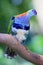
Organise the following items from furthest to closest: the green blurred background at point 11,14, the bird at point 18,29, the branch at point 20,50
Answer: the green blurred background at point 11,14, the bird at point 18,29, the branch at point 20,50

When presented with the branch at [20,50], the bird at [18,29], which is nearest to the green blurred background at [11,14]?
the bird at [18,29]

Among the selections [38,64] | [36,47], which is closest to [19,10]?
[36,47]

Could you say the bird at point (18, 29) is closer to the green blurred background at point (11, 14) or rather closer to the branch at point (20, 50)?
the branch at point (20, 50)

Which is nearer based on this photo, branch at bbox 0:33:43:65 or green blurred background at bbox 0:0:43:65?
branch at bbox 0:33:43:65

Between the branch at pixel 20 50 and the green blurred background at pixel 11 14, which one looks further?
the green blurred background at pixel 11 14

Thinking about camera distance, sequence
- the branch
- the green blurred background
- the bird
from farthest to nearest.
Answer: the green blurred background < the bird < the branch

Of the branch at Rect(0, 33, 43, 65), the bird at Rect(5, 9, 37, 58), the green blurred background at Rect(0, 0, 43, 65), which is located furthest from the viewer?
the green blurred background at Rect(0, 0, 43, 65)

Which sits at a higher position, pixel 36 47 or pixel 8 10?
pixel 8 10

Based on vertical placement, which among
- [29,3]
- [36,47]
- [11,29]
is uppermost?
[29,3]

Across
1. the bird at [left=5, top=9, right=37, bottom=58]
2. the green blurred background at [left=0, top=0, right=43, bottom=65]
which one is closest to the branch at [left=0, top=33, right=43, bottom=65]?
the bird at [left=5, top=9, right=37, bottom=58]

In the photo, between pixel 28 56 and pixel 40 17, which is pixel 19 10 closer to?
pixel 40 17

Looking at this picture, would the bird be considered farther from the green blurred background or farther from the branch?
the green blurred background
